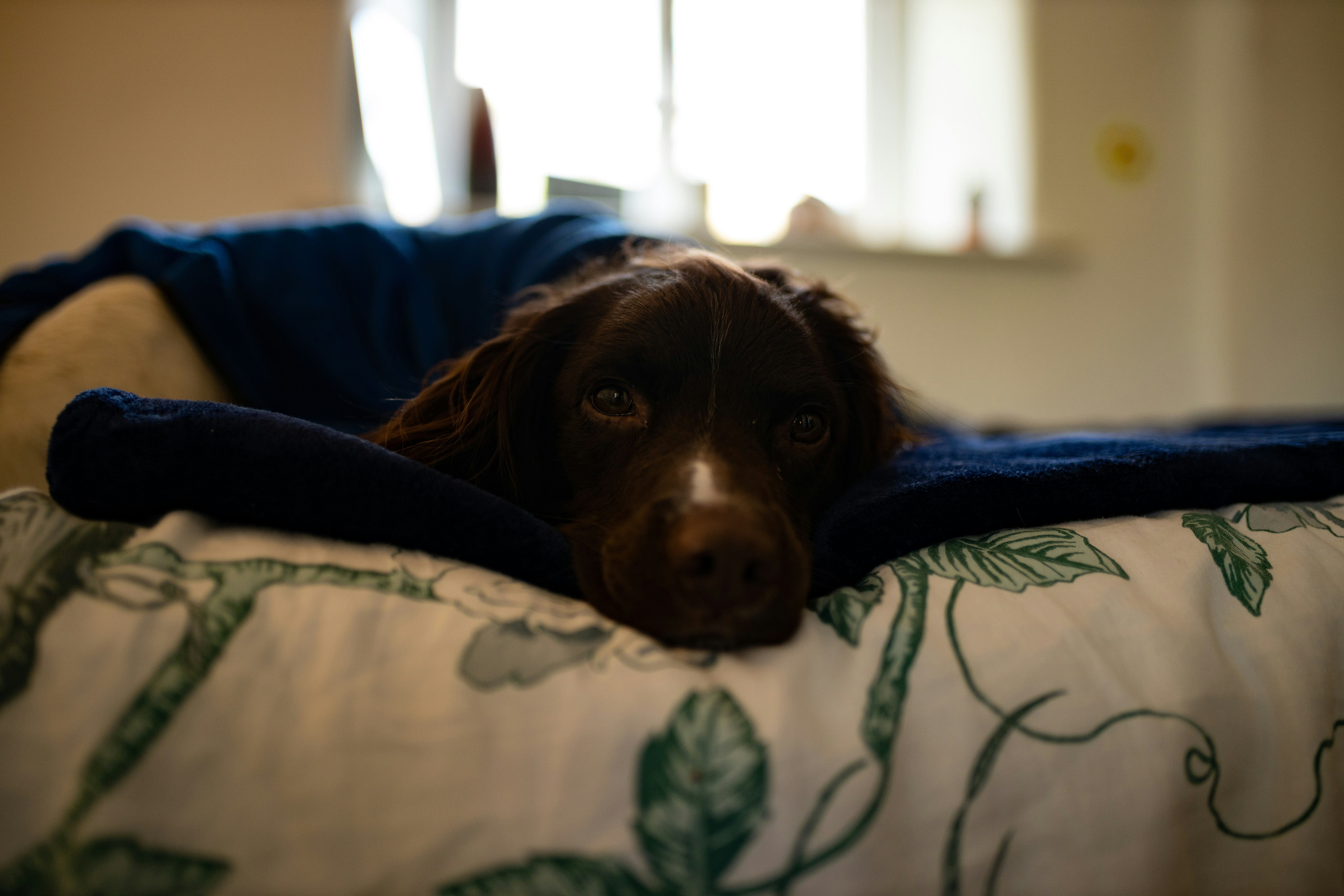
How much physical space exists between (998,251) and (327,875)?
440 cm

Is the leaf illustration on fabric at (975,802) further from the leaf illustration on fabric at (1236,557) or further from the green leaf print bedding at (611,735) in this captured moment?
the leaf illustration on fabric at (1236,557)

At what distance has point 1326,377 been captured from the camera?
14.7ft

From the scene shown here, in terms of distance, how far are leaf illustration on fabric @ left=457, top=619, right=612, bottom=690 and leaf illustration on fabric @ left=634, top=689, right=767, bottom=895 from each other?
109 mm

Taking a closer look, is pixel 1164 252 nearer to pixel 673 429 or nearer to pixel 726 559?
pixel 673 429

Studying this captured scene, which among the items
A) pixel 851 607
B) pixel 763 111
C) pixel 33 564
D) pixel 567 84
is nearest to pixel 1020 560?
pixel 851 607

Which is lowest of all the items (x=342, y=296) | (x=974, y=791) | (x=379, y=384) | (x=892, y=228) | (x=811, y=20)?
(x=974, y=791)

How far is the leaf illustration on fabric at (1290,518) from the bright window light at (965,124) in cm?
346

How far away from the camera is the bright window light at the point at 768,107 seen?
13.5 feet

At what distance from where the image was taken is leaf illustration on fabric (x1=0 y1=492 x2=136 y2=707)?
21.8 inches

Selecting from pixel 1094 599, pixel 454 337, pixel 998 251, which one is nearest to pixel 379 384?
pixel 454 337

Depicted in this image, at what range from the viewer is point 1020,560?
2.58ft

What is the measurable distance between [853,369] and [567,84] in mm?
3276

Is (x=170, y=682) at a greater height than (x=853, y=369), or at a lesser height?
lesser

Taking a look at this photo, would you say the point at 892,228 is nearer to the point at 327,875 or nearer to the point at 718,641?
the point at 718,641
